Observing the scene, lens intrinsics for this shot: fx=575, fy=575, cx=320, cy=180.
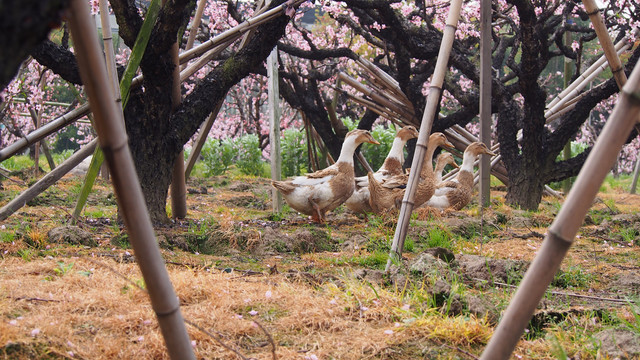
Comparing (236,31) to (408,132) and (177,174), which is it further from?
(408,132)

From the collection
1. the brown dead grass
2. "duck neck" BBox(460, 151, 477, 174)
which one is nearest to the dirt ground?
the brown dead grass

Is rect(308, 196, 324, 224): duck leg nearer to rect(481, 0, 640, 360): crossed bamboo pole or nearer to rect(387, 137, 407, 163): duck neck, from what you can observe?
rect(387, 137, 407, 163): duck neck

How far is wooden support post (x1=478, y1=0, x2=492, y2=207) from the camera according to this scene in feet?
20.6

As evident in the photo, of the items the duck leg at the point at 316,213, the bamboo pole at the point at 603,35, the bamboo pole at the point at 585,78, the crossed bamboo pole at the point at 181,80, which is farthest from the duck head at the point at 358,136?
the bamboo pole at the point at 603,35

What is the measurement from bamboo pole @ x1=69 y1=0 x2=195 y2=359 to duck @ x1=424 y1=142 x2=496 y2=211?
18.9 feet

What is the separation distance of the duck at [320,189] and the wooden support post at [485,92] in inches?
58.8

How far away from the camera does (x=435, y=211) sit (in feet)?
22.0

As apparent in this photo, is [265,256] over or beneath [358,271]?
beneath

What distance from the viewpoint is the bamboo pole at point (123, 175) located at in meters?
1.36

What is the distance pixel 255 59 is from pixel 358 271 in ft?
9.83

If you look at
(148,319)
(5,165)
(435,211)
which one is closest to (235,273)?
(148,319)

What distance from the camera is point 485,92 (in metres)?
6.64

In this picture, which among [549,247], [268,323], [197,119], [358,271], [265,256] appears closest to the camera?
[549,247]

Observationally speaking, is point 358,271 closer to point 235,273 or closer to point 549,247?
point 235,273
